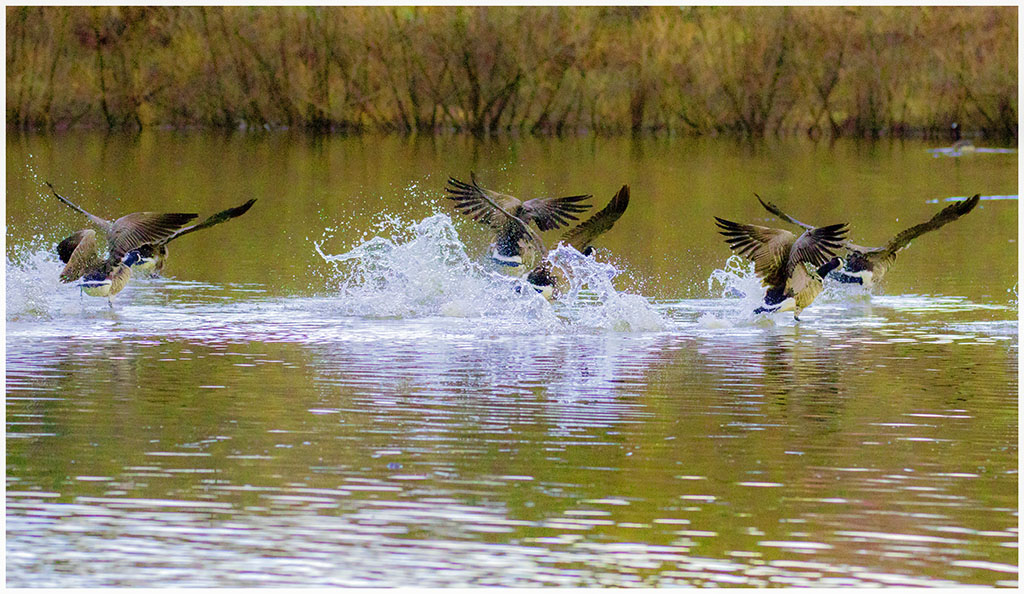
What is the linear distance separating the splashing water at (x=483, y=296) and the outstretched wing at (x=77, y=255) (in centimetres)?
180

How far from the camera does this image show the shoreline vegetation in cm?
3672

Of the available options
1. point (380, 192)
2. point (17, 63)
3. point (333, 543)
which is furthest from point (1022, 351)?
point (17, 63)

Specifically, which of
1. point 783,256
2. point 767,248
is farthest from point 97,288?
point 783,256

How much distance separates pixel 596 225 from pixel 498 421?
4.50 metres

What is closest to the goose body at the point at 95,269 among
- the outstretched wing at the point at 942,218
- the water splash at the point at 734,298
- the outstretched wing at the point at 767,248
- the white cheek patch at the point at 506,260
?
the white cheek patch at the point at 506,260

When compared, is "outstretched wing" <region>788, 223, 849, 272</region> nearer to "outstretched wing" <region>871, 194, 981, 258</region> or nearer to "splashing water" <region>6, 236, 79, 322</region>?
"outstretched wing" <region>871, 194, 981, 258</region>

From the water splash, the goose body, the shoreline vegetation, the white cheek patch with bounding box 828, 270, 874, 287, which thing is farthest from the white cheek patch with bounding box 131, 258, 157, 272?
the shoreline vegetation

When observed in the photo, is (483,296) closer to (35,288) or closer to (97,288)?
(97,288)

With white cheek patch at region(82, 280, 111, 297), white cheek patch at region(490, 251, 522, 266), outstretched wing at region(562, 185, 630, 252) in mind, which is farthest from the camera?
white cheek patch at region(490, 251, 522, 266)

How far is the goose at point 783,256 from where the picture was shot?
1244 centimetres

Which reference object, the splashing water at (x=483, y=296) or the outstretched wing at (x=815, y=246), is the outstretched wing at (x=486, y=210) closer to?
the splashing water at (x=483, y=296)

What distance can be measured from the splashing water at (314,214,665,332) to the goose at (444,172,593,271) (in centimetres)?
24

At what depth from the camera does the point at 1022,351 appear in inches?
452

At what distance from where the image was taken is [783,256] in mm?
12562
